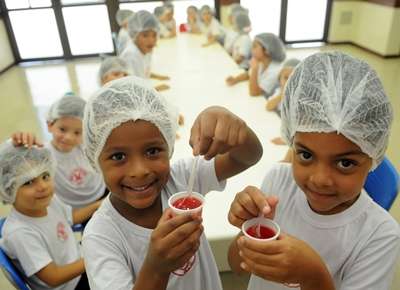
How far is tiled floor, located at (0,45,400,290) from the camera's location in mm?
4205

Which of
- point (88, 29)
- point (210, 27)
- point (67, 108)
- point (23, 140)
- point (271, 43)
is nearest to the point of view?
point (23, 140)

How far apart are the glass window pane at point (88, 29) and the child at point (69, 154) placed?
583cm

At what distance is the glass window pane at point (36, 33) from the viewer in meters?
6.93

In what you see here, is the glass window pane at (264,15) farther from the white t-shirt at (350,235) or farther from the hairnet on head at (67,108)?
the white t-shirt at (350,235)

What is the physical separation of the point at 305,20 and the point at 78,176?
23.9 ft

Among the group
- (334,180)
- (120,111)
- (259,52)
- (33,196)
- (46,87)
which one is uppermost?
(120,111)

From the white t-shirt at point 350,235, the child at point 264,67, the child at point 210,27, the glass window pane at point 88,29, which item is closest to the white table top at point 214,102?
the child at point 264,67

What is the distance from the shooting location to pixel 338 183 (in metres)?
0.82

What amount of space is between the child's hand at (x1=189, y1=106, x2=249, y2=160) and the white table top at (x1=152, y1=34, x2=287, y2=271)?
24.7 inches

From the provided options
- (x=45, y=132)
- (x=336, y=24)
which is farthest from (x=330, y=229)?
(x=336, y=24)

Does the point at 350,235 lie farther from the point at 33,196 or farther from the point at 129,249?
the point at 33,196

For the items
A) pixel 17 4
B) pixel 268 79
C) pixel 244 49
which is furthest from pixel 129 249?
pixel 17 4

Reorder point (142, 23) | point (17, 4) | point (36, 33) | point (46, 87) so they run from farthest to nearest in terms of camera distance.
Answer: point (36, 33), point (17, 4), point (46, 87), point (142, 23)

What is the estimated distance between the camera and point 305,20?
304 inches
